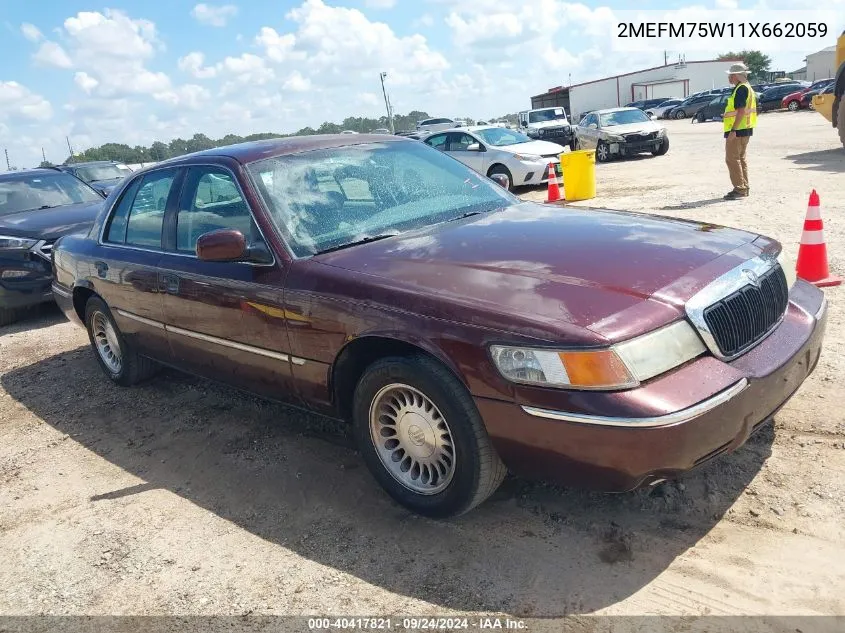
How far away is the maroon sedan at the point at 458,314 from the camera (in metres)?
2.42

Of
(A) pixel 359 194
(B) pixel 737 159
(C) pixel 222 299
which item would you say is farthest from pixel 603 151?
(C) pixel 222 299

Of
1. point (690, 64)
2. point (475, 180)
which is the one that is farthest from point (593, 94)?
point (475, 180)

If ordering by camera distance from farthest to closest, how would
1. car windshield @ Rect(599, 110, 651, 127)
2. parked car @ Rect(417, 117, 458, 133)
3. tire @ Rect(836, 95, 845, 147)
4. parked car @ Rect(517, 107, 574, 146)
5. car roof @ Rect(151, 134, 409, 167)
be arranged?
parked car @ Rect(417, 117, 458, 133) → parked car @ Rect(517, 107, 574, 146) → car windshield @ Rect(599, 110, 651, 127) → tire @ Rect(836, 95, 845, 147) → car roof @ Rect(151, 134, 409, 167)

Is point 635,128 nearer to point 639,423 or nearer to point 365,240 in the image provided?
point 365,240

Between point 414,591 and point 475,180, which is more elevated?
point 475,180

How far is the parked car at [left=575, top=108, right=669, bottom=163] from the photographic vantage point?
18.9 metres

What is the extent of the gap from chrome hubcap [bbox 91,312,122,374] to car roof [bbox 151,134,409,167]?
1.50m

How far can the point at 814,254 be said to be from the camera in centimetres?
548

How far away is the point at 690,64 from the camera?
213 ft

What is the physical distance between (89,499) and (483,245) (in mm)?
2510

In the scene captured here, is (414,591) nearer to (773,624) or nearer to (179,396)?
(773,624)

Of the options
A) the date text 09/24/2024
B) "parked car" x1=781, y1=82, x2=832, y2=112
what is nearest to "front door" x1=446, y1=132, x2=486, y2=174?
the date text 09/24/2024

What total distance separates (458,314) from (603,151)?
1826 cm

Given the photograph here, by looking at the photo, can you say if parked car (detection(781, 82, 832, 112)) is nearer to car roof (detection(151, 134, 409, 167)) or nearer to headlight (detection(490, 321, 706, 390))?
car roof (detection(151, 134, 409, 167))
